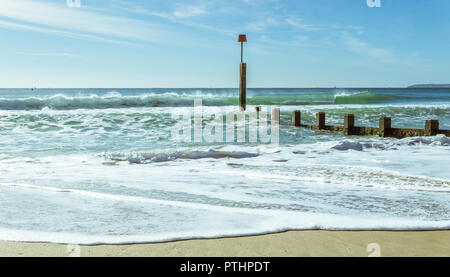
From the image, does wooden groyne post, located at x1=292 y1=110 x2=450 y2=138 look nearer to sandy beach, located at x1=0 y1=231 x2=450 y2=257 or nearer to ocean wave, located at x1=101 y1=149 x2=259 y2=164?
ocean wave, located at x1=101 y1=149 x2=259 y2=164

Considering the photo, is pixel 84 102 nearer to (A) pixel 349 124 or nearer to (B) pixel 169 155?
(A) pixel 349 124

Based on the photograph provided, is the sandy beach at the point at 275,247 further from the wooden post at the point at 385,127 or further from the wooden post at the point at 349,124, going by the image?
the wooden post at the point at 349,124

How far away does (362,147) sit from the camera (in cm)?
801

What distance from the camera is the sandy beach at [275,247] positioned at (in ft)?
7.82

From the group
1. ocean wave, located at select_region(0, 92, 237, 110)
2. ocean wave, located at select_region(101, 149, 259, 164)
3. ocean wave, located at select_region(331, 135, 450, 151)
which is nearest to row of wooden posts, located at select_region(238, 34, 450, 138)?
ocean wave, located at select_region(331, 135, 450, 151)

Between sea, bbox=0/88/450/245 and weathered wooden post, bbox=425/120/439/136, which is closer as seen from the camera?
sea, bbox=0/88/450/245

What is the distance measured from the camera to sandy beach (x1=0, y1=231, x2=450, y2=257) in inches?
93.8

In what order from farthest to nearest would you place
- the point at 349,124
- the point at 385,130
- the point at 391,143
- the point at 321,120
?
the point at 321,120 < the point at 349,124 < the point at 385,130 < the point at 391,143

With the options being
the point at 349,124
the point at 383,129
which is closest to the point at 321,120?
the point at 349,124

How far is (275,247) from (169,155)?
4798 millimetres

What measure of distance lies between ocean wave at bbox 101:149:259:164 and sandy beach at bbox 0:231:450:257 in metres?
Answer: 4.30

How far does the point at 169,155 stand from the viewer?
23.2 feet

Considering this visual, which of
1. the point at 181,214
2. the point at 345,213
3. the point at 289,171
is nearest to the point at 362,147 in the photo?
the point at 289,171
